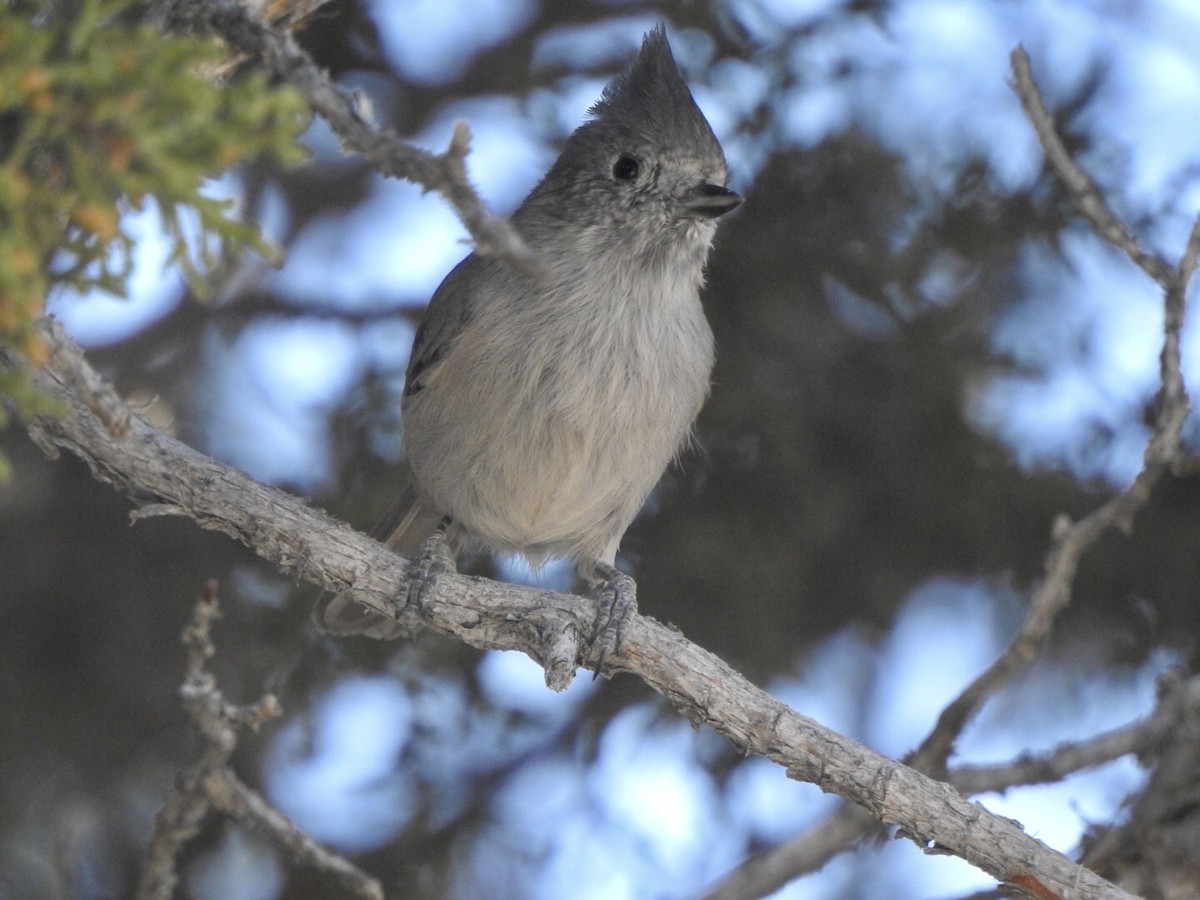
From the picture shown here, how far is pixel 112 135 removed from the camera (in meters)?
1.20

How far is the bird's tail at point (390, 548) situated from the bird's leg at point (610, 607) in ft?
1.60

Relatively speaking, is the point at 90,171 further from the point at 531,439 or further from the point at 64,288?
the point at 531,439

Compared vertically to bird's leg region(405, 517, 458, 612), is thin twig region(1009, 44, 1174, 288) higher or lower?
higher

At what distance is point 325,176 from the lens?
3508 millimetres

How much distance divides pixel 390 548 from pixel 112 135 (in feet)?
7.29

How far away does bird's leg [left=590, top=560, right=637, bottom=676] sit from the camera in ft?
8.37

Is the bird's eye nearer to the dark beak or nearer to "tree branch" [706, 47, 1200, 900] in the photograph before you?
the dark beak

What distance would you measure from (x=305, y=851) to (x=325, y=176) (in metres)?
1.91

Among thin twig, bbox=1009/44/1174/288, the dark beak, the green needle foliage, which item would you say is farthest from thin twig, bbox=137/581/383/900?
thin twig, bbox=1009/44/1174/288

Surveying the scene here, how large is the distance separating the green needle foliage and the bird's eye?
6.44 ft

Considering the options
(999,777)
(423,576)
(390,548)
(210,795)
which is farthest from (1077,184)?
(210,795)

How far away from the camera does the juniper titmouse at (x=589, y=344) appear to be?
118 inches

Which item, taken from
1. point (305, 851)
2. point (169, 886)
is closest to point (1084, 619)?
point (305, 851)

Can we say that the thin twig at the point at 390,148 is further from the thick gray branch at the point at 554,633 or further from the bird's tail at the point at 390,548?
the bird's tail at the point at 390,548
